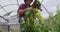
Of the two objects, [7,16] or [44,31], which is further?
[7,16]

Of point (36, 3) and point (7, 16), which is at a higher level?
point (36, 3)

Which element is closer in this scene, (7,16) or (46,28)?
(46,28)

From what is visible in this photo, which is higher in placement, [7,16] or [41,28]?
[41,28]

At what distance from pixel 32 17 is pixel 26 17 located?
0.06 metres

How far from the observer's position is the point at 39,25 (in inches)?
81.8

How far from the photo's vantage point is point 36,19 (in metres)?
2.10

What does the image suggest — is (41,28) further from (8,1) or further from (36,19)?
(8,1)

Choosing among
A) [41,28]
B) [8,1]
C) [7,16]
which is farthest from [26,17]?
[8,1]

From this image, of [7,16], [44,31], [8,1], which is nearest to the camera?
[44,31]

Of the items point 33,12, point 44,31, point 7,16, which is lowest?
point 7,16

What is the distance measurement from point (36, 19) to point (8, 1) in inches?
100

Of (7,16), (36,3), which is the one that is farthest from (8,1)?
(36,3)

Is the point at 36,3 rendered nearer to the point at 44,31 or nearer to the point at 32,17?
the point at 32,17

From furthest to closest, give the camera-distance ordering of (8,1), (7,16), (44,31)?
(8,1) → (7,16) → (44,31)
